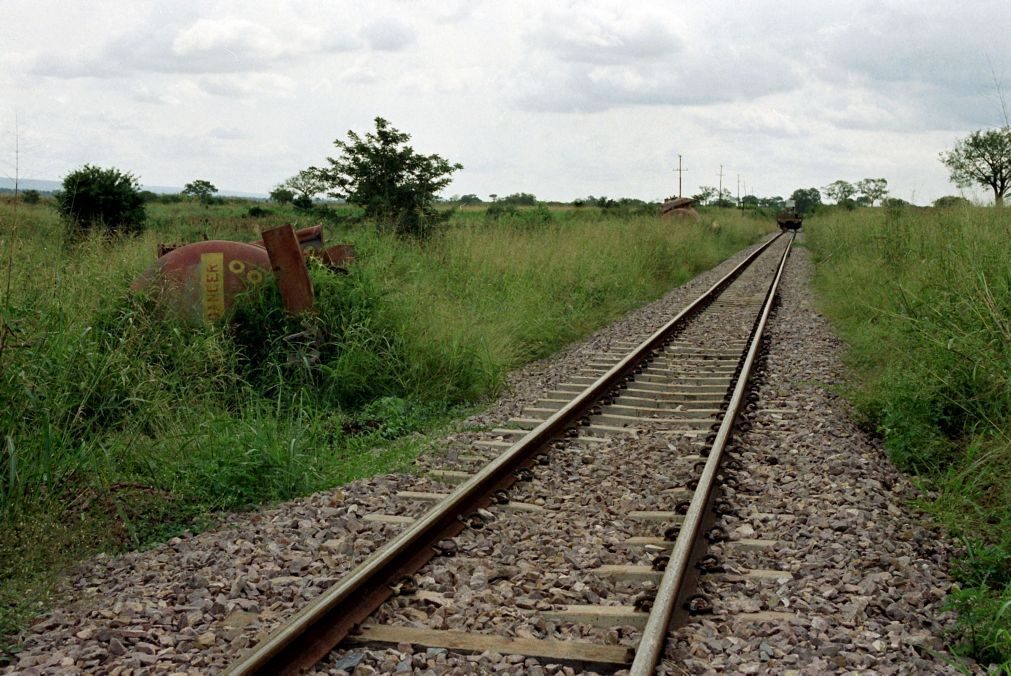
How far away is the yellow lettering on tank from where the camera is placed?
26.6ft

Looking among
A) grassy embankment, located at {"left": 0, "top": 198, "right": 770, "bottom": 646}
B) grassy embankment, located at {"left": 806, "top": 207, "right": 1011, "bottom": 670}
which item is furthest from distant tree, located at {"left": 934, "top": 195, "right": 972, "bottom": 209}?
grassy embankment, located at {"left": 0, "top": 198, "right": 770, "bottom": 646}

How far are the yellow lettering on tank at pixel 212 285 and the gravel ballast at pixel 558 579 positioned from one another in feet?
9.80

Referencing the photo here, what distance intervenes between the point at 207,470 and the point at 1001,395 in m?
5.26

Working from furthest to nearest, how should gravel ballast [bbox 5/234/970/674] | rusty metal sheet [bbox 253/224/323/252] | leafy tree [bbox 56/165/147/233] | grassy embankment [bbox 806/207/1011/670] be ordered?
leafy tree [bbox 56/165/147/233]
rusty metal sheet [bbox 253/224/323/252]
grassy embankment [bbox 806/207/1011/670]
gravel ballast [bbox 5/234/970/674]

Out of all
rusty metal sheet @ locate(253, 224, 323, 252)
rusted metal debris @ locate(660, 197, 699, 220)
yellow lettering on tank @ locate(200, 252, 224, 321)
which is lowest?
yellow lettering on tank @ locate(200, 252, 224, 321)

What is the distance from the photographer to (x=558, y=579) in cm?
419

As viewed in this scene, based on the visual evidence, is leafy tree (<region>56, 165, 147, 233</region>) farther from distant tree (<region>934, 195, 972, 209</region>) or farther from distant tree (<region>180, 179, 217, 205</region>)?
distant tree (<region>180, 179, 217, 205</region>)

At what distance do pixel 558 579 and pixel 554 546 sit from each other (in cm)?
43

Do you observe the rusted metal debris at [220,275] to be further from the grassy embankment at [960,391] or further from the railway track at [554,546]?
the grassy embankment at [960,391]

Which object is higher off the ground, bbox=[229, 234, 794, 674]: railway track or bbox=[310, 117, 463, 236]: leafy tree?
bbox=[310, 117, 463, 236]: leafy tree

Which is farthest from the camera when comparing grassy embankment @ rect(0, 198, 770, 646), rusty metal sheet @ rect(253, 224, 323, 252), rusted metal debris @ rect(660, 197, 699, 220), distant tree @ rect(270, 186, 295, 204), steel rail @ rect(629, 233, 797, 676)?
distant tree @ rect(270, 186, 295, 204)

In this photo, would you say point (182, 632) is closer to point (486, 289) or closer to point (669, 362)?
point (669, 362)

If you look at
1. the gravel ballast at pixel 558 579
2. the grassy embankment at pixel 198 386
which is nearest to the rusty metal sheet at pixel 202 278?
the grassy embankment at pixel 198 386

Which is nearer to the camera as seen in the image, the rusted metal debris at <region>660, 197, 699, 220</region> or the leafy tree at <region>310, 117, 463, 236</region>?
the leafy tree at <region>310, 117, 463, 236</region>
